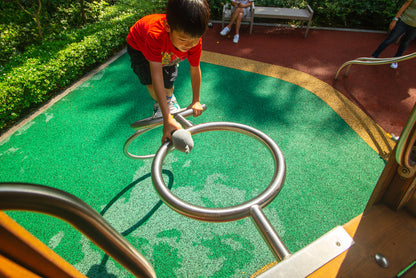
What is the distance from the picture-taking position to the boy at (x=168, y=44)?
4.13ft

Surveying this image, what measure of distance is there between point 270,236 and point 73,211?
638mm

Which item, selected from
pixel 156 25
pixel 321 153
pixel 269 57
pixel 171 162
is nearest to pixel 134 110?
pixel 171 162

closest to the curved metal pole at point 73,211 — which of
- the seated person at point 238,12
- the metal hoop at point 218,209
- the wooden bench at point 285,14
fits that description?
the metal hoop at point 218,209

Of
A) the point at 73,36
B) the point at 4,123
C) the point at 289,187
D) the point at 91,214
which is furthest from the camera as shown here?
the point at 73,36

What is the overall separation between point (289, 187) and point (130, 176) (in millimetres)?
1878

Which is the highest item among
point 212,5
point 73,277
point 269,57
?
point 73,277

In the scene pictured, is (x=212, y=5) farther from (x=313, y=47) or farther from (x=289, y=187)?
(x=289, y=187)

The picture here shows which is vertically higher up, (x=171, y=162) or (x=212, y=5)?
(x=212, y=5)

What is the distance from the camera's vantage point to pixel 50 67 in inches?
156

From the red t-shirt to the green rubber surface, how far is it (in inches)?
56.4

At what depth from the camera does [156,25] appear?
1753 millimetres

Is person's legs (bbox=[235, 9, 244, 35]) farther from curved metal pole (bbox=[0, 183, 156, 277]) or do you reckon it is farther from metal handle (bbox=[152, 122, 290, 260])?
curved metal pole (bbox=[0, 183, 156, 277])

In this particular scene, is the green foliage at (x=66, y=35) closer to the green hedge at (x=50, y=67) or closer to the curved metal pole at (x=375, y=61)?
the green hedge at (x=50, y=67)

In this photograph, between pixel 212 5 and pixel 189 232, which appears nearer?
pixel 189 232
